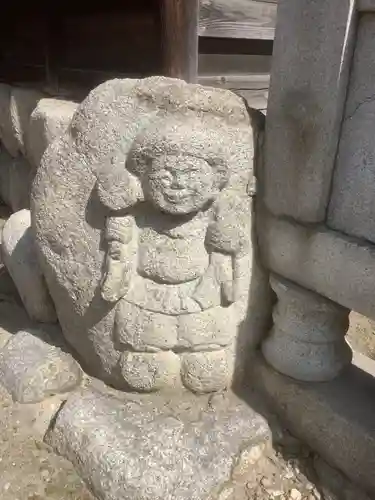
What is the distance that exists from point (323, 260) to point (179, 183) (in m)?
0.46

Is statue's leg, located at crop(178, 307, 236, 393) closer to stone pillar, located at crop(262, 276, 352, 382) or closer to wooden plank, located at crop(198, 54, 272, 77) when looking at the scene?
stone pillar, located at crop(262, 276, 352, 382)

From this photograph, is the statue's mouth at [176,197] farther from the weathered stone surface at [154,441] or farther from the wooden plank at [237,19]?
the wooden plank at [237,19]

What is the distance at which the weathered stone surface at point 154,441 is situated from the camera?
1478 millimetres

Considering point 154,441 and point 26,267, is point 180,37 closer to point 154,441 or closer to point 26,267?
point 26,267

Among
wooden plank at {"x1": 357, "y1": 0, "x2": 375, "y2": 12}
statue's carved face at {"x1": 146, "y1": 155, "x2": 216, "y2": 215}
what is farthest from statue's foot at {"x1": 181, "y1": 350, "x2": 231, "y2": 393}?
wooden plank at {"x1": 357, "y1": 0, "x2": 375, "y2": 12}

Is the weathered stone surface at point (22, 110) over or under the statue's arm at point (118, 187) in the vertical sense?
under

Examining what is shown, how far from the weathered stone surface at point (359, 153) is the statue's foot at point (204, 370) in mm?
595

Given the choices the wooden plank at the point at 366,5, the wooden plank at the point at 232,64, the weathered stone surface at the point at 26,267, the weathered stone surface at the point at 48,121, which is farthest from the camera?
the wooden plank at the point at 232,64

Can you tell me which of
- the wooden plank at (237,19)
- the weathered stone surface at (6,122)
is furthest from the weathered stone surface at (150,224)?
the weathered stone surface at (6,122)

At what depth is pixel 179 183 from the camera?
57.1 inches

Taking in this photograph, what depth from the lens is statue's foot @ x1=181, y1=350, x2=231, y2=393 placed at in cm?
170

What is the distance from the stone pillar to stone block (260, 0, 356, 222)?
273mm

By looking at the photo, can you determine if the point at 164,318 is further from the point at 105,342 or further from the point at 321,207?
the point at 321,207

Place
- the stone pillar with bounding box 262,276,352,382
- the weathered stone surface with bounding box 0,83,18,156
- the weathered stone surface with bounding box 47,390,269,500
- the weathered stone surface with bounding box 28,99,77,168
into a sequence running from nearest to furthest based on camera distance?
the weathered stone surface with bounding box 47,390,269,500
the stone pillar with bounding box 262,276,352,382
the weathered stone surface with bounding box 28,99,77,168
the weathered stone surface with bounding box 0,83,18,156
